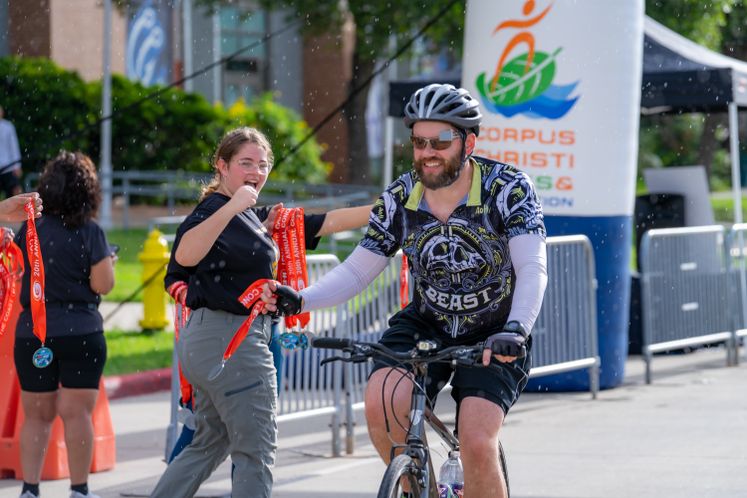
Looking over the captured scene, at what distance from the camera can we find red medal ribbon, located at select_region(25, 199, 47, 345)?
6.98 metres

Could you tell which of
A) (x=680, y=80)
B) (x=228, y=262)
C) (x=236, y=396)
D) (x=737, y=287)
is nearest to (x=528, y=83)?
(x=680, y=80)

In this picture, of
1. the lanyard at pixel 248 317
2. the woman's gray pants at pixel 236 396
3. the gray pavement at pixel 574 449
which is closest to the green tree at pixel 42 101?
the gray pavement at pixel 574 449

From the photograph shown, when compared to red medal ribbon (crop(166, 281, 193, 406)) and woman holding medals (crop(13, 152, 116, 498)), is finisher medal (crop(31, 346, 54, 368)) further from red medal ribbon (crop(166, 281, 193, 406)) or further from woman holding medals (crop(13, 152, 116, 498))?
red medal ribbon (crop(166, 281, 193, 406))

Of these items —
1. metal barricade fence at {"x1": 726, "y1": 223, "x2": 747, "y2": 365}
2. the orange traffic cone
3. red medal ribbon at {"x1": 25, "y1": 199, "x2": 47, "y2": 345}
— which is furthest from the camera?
metal barricade fence at {"x1": 726, "y1": 223, "x2": 747, "y2": 365}

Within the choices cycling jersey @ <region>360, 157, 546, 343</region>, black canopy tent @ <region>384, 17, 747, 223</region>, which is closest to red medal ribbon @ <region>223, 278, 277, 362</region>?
cycling jersey @ <region>360, 157, 546, 343</region>

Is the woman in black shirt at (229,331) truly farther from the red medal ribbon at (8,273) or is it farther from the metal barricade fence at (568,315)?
the metal barricade fence at (568,315)

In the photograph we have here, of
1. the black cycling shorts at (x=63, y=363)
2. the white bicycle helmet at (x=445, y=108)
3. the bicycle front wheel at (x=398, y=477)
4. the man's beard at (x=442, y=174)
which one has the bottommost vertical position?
the bicycle front wheel at (x=398, y=477)

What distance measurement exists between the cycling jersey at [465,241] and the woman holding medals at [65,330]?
104 inches

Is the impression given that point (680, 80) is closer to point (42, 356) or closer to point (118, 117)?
point (42, 356)

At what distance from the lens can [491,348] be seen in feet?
16.1

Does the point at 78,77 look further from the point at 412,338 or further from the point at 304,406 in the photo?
the point at 412,338

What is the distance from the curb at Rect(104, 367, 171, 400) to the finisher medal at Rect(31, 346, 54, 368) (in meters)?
4.10

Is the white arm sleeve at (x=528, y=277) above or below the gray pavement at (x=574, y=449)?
above

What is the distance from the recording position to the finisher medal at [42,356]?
759 centimetres
